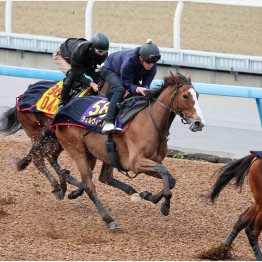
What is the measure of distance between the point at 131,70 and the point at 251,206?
1.83 metres

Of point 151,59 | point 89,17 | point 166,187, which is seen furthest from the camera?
point 89,17

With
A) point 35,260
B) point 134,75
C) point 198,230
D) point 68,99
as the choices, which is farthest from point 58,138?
point 35,260

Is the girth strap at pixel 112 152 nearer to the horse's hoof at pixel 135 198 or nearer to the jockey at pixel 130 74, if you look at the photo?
the jockey at pixel 130 74

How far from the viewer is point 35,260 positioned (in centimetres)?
778

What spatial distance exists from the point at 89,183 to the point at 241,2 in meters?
5.24

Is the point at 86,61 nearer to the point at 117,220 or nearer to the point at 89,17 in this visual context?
the point at 117,220

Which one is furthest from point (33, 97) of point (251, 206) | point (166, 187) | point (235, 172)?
point (251, 206)

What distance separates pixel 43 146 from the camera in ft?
34.8

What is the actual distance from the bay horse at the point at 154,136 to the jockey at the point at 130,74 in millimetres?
193

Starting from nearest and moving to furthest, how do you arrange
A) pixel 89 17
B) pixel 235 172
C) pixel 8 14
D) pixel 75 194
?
pixel 235 172
pixel 75 194
pixel 89 17
pixel 8 14

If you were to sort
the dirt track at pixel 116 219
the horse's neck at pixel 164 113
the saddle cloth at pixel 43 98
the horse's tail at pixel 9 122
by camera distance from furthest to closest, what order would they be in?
the horse's tail at pixel 9 122, the saddle cloth at pixel 43 98, the horse's neck at pixel 164 113, the dirt track at pixel 116 219

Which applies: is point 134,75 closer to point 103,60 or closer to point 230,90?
point 103,60

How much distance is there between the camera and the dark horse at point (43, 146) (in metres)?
10.3

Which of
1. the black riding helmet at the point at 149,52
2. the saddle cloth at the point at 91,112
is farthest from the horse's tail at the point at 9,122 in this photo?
the black riding helmet at the point at 149,52
